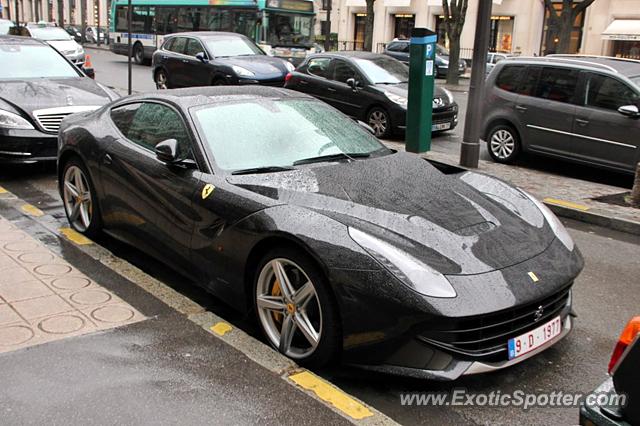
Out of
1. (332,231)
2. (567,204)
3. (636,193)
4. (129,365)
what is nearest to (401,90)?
(567,204)

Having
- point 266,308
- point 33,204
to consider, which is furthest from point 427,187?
point 33,204

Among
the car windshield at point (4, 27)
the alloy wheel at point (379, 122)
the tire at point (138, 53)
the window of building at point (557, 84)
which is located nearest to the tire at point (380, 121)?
the alloy wheel at point (379, 122)

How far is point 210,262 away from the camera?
4.22 m

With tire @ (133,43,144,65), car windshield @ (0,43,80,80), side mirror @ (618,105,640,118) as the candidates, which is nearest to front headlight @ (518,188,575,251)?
side mirror @ (618,105,640,118)

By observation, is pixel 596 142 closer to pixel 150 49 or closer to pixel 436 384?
pixel 436 384

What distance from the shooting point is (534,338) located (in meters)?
3.48

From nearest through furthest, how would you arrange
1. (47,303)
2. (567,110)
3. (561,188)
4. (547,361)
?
(547,361) → (47,303) → (561,188) → (567,110)

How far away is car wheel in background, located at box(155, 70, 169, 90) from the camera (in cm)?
1805

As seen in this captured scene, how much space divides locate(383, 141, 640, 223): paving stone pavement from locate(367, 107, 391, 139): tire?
7.03 ft

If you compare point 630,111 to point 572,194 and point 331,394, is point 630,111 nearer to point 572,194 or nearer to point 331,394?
point 572,194

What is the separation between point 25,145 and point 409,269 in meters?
6.05

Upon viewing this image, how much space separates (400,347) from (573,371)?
117cm

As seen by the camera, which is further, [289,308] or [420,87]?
[420,87]
